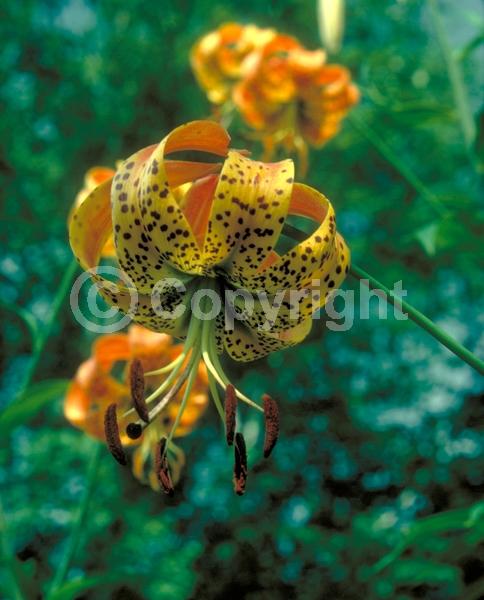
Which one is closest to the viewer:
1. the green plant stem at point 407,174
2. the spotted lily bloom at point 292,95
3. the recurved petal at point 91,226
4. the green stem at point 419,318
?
the green stem at point 419,318

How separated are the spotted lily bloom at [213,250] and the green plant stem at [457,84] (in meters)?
1.22

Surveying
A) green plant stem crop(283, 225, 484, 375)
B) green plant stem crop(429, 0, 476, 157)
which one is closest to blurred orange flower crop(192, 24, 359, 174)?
green plant stem crop(429, 0, 476, 157)

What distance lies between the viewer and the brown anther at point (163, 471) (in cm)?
96

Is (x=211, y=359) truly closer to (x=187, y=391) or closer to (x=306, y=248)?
(x=187, y=391)

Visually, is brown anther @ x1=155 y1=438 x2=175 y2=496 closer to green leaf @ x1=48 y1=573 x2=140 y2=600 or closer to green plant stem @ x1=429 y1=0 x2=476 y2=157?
green leaf @ x1=48 y1=573 x2=140 y2=600

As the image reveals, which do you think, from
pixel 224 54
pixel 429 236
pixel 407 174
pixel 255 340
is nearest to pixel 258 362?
pixel 224 54

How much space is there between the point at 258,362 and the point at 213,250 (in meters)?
5.20

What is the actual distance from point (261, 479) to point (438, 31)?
426 centimetres

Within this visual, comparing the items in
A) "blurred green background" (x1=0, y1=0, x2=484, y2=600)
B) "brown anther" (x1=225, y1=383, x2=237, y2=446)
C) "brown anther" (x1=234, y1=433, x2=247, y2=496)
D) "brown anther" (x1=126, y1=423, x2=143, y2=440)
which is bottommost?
"blurred green background" (x1=0, y1=0, x2=484, y2=600)

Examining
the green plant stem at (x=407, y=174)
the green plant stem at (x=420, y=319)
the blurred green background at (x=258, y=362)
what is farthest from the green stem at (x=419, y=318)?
the blurred green background at (x=258, y=362)

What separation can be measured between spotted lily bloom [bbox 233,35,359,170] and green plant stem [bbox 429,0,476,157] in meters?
0.51

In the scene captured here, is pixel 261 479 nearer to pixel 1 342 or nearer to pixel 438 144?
pixel 1 342

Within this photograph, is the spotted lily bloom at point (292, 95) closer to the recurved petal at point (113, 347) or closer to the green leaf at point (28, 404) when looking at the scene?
Result: the recurved petal at point (113, 347)

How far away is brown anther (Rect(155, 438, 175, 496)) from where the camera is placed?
96 cm
